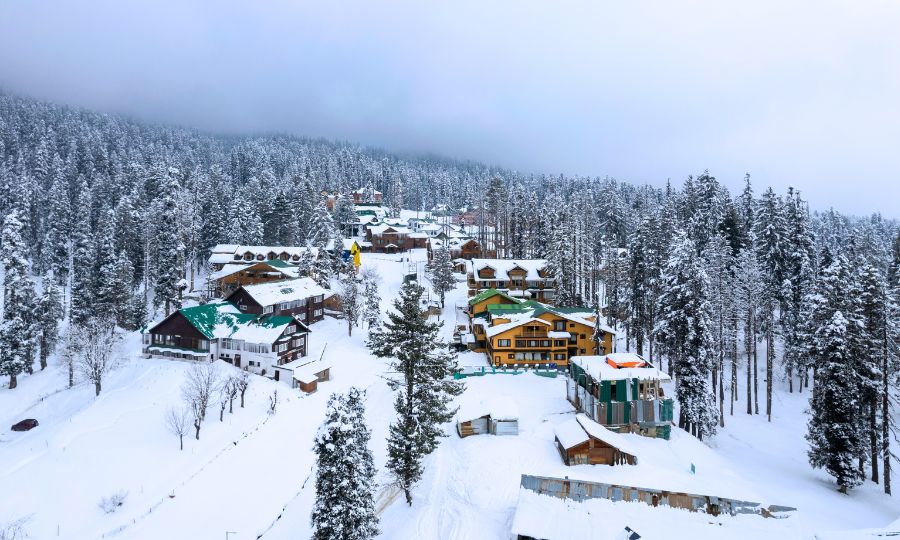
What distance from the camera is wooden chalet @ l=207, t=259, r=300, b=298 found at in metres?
74.5

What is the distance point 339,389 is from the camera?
48969 mm

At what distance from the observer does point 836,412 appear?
33094 mm

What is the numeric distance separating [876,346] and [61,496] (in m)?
54.9

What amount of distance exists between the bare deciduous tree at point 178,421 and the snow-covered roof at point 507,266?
49.5 metres

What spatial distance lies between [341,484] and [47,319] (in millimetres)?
56657

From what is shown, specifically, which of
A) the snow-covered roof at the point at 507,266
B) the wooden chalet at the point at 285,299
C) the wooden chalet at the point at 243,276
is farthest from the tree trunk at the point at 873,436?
the wooden chalet at the point at 243,276

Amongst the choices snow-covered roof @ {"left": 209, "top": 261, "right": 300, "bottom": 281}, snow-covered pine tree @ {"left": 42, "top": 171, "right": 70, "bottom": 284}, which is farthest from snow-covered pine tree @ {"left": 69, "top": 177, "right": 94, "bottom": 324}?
snow-covered roof @ {"left": 209, "top": 261, "right": 300, "bottom": 281}

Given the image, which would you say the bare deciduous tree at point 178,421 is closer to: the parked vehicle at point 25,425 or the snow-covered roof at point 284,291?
the parked vehicle at point 25,425

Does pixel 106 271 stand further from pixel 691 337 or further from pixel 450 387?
pixel 691 337

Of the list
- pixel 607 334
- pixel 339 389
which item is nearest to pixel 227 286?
pixel 339 389

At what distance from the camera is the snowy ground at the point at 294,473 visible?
2517 cm

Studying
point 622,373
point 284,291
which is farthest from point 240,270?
point 622,373

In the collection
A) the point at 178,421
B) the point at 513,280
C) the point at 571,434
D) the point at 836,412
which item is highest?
the point at 513,280

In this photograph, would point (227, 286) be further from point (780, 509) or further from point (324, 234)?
point (780, 509)
